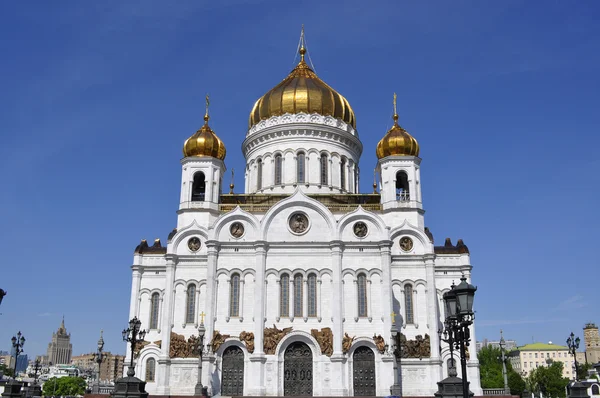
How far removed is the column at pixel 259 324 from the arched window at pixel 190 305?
3734 mm

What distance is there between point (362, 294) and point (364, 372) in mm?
4110

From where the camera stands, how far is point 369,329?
3066cm

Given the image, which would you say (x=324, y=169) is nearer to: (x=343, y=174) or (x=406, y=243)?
(x=343, y=174)

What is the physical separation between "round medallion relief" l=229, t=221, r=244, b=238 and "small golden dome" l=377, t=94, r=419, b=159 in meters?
9.74

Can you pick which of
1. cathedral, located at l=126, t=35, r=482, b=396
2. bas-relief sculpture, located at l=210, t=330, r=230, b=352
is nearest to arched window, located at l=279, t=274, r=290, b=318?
cathedral, located at l=126, t=35, r=482, b=396

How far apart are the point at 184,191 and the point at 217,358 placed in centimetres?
1029

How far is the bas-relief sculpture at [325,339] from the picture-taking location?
30.2 m

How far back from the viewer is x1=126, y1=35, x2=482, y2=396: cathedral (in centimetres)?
3014

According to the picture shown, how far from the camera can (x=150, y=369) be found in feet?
103

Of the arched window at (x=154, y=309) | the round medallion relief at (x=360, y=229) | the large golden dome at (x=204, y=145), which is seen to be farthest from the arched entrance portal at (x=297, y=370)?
the large golden dome at (x=204, y=145)

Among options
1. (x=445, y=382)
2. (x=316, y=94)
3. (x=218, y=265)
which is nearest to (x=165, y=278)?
(x=218, y=265)

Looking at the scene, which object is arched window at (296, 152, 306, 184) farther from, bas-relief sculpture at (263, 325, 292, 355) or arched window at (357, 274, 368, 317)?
bas-relief sculpture at (263, 325, 292, 355)

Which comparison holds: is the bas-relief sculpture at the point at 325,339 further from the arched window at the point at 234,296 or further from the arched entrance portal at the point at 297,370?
the arched window at the point at 234,296

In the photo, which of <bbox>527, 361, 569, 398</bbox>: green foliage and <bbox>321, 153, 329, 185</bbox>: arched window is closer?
<bbox>321, 153, 329, 185</bbox>: arched window
